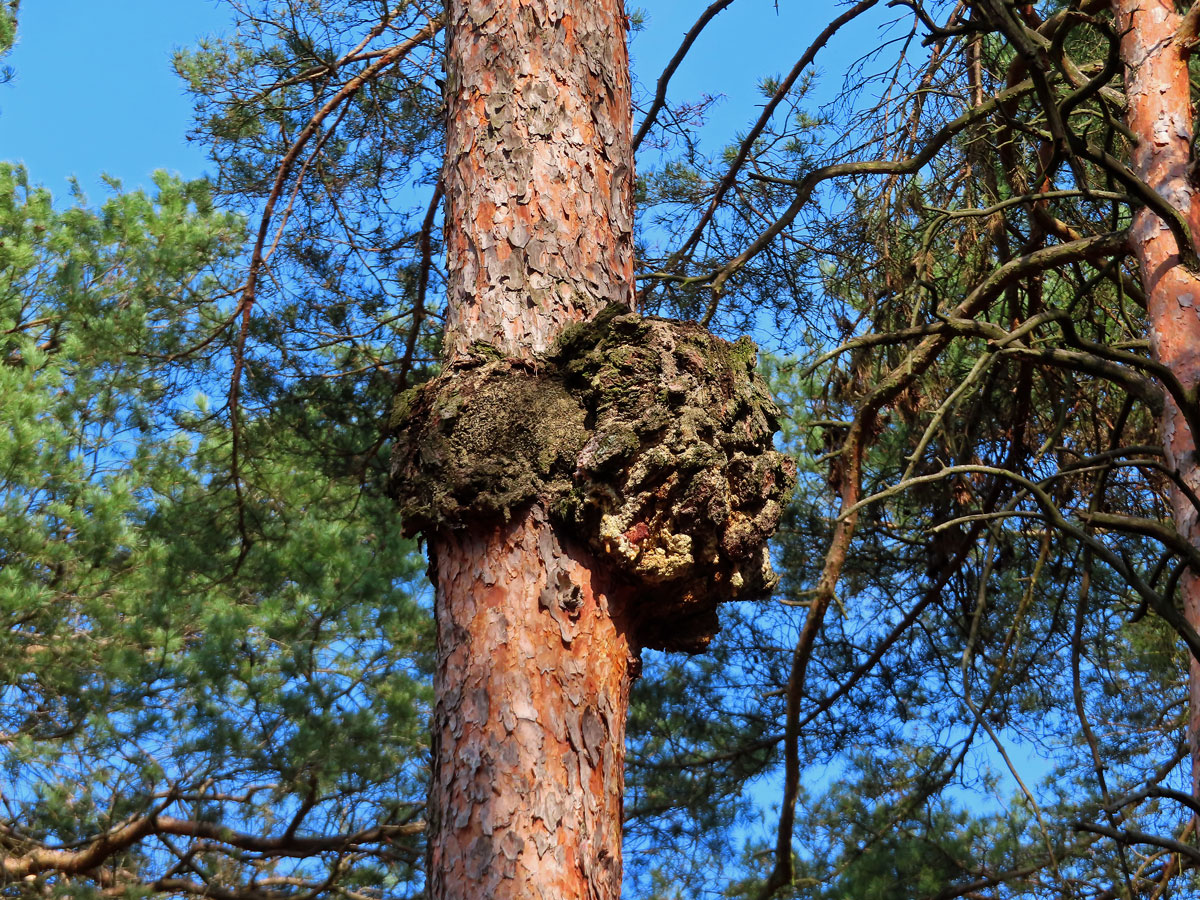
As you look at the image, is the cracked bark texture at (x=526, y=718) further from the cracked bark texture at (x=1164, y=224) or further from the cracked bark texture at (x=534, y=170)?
the cracked bark texture at (x=1164, y=224)

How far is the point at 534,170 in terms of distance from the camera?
2.08m

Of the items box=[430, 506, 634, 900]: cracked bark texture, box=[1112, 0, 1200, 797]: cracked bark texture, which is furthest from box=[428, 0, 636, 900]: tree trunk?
box=[1112, 0, 1200, 797]: cracked bark texture

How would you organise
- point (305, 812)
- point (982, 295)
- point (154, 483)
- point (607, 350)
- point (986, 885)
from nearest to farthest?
point (607, 350) → point (982, 295) → point (986, 885) → point (305, 812) → point (154, 483)

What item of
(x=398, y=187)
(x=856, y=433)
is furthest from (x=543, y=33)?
(x=398, y=187)

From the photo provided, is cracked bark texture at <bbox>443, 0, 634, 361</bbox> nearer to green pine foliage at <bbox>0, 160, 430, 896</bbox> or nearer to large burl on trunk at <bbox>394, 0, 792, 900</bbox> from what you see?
large burl on trunk at <bbox>394, 0, 792, 900</bbox>

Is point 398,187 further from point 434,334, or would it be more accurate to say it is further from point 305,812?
point 305,812

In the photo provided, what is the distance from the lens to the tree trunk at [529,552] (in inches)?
63.1

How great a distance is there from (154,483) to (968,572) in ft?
13.2

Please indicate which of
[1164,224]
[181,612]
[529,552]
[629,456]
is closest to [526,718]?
[529,552]

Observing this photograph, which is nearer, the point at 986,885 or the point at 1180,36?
the point at 1180,36

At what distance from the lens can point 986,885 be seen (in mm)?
3896

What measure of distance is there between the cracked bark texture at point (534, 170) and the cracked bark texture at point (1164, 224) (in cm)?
159

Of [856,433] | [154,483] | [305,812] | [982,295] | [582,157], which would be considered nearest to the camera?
[582,157]

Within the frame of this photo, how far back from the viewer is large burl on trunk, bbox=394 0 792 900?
5.34ft
